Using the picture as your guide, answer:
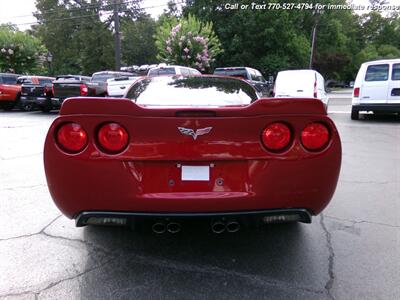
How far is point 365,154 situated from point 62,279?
6183 millimetres

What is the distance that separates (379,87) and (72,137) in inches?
452

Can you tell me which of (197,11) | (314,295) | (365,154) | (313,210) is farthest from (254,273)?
(197,11)

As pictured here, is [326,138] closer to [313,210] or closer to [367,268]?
[313,210]

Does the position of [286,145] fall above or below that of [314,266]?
above

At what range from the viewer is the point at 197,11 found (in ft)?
115

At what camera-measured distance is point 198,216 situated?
2.54 meters

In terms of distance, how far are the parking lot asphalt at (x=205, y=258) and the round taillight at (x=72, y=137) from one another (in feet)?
3.18

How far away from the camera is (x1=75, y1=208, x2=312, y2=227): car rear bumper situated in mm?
2547

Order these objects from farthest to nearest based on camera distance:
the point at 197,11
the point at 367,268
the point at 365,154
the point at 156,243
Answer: the point at 197,11 → the point at 365,154 → the point at 156,243 → the point at 367,268

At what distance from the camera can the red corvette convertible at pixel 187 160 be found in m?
2.50

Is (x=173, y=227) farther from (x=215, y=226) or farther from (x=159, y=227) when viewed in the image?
(x=215, y=226)

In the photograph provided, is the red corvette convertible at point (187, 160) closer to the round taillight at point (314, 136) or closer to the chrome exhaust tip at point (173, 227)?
the round taillight at point (314, 136)

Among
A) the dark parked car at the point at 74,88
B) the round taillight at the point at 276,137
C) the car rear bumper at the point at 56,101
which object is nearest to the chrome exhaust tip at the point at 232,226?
the round taillight at the point at 276,137

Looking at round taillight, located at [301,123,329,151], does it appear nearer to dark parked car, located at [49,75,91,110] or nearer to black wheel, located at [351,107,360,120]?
black wheel, located at [351,107,360,120]
